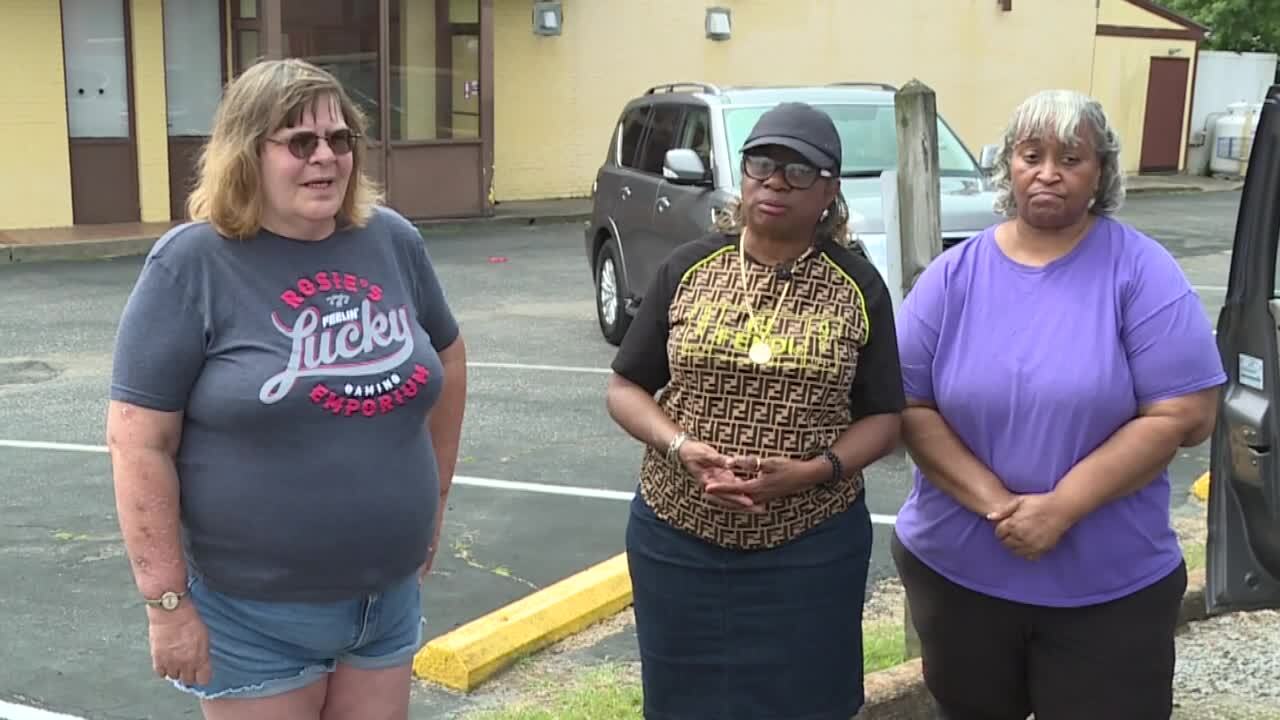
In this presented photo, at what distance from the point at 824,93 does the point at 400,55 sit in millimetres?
9917

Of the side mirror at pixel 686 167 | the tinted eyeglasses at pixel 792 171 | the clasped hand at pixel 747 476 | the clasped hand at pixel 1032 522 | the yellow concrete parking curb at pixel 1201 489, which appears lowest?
the yellow concrete parking curb at pixel 1201 489

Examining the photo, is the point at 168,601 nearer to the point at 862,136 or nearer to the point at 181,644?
the point at 181,644

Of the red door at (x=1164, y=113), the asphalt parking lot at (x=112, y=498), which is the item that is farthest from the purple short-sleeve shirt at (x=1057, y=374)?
the red door at (x=1164, y=113)

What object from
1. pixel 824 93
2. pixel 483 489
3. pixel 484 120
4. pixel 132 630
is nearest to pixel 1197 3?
pixel 484 120

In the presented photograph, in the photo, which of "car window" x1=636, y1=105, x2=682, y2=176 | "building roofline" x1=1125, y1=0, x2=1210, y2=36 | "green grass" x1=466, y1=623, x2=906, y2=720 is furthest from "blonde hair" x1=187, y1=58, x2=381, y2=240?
"building roofline" x1=1125, y1=0, x2=1210, y2=36

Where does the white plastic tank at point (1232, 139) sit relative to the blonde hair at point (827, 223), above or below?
below

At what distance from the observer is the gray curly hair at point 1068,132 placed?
9.68ft

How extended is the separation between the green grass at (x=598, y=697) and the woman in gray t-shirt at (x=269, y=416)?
1.42 meters

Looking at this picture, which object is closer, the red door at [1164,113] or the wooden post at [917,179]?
the wooden post at [917,179]

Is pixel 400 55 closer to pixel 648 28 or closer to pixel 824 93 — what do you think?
pixel 648 28

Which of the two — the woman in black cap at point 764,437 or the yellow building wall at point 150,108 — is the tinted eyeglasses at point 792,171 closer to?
the woman in black cap at point 764,437

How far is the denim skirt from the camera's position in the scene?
300 centimetres

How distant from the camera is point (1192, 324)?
9.61 feet

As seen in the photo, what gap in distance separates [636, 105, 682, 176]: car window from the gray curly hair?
7128 mm
